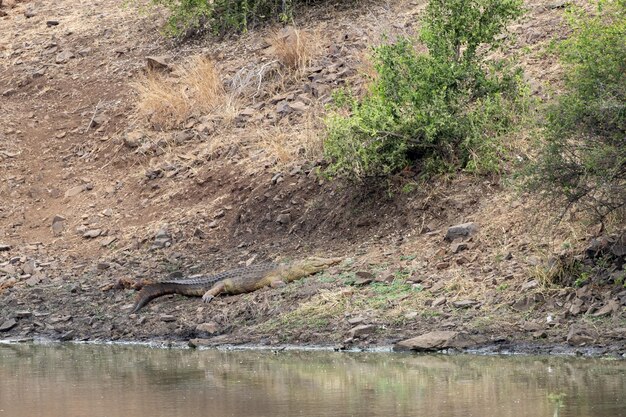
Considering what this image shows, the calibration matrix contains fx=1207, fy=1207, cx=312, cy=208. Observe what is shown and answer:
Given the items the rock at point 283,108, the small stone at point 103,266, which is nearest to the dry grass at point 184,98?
the rock at point 283,108

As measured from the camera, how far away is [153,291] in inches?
513

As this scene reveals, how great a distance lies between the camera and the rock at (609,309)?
34.2 feet

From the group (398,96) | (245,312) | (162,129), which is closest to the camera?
(245,312)

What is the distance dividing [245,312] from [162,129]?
5.97 m

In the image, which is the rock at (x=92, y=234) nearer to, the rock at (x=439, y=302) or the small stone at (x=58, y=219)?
the small stone at (x=58, y=219)

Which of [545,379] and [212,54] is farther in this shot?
[212,54]

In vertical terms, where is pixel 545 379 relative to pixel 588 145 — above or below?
below

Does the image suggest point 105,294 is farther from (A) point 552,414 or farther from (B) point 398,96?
(A) point 552,414

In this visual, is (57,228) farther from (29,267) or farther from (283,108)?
(283,108)

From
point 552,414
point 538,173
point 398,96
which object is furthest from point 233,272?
point 552,414

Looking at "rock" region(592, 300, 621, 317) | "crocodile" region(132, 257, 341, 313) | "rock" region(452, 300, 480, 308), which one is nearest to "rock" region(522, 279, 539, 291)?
"rock" region(452, 300, 480, 308)

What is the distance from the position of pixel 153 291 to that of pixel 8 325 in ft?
5.29

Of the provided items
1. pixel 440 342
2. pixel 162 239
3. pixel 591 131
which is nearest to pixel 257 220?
pixel 162 239

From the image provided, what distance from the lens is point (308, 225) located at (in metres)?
14.0
